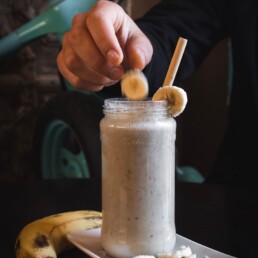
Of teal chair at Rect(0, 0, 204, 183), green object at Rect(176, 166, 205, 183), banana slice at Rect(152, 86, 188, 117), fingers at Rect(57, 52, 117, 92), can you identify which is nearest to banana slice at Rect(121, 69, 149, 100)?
banana slice at Rect(152, 86, 188, 117)

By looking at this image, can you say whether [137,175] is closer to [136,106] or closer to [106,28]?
[136,106]

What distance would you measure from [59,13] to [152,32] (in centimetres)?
80

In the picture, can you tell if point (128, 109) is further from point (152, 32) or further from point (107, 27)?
point (152, 32)

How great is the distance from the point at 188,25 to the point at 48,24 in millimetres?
786

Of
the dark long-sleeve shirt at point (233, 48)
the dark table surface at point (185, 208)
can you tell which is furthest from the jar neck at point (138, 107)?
the dark long-sleeve shirt at point (233, 48)

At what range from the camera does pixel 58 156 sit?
187cm

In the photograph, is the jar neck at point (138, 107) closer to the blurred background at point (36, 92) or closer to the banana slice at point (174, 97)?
the banana slice at point (174, 97)

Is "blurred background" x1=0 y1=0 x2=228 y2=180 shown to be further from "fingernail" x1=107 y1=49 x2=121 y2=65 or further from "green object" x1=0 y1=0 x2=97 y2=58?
"fingernail" x1=107 y1=49 x2=121 y2=65

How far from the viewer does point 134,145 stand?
0.61 meters

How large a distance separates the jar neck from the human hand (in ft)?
0.25

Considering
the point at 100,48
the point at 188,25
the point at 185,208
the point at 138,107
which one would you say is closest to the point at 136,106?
the point at 138,107

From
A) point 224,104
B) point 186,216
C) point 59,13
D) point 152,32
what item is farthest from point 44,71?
point 186,216

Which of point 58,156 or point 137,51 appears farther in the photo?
point 58,156

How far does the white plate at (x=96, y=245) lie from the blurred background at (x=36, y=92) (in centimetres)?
130
